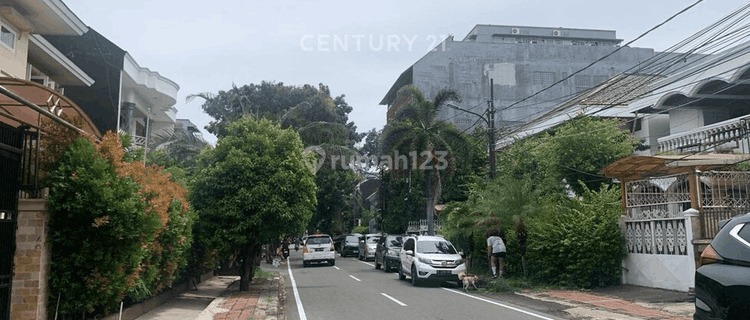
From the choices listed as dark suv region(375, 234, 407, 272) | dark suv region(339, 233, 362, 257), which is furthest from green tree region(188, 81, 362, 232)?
dark suv region(375, 234, 407, 272)

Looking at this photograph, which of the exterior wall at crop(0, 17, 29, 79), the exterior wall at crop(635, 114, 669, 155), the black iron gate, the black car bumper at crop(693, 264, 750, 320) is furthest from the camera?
the exterior wall at crop(635, 114, 669, 155)

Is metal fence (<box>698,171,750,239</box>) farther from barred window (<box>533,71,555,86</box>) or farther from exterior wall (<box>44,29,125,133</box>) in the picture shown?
barred window (<box>533,71,555,86</box>)

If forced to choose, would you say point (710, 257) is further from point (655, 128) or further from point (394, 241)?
point (655, 128)

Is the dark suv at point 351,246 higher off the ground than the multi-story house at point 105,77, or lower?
lower

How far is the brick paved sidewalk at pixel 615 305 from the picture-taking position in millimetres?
11734

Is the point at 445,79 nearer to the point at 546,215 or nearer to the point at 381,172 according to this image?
the point at 381,172

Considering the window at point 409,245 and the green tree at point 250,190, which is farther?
the window at point 409,245

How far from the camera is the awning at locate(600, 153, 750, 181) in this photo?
15802 millimetres

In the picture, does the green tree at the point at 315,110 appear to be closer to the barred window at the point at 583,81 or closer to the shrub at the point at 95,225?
the barred window at the point at 583,81

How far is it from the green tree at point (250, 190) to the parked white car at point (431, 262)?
4.83 metres

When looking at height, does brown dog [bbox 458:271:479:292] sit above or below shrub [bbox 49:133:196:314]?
below

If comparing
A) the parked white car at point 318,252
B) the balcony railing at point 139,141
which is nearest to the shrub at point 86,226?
the balcony railing at point 139,141

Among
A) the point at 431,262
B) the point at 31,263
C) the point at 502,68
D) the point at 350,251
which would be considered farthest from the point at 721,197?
the point at 502,68

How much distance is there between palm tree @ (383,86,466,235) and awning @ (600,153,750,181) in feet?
48.5
